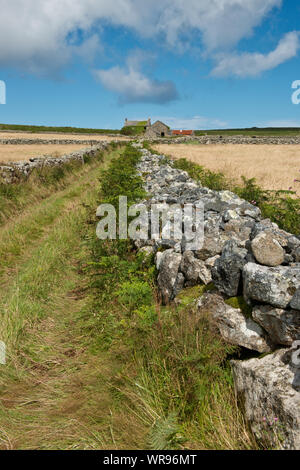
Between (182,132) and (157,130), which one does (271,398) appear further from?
(182,132)

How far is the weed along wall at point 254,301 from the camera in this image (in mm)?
2098

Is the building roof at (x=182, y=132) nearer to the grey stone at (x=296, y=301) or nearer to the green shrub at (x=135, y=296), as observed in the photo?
the green shrub at (x=135, y=296)

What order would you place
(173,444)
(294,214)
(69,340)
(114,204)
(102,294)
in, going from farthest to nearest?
(114,204) → (294,214) → (102,294) → (69,340) → (173,444)

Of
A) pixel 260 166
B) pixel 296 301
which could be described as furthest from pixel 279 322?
pixel 260 166

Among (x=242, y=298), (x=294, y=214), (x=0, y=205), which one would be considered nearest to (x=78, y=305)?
(x=242, y=298)

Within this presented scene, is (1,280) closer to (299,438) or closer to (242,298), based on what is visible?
(242,298)

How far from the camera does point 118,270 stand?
15.7 feet

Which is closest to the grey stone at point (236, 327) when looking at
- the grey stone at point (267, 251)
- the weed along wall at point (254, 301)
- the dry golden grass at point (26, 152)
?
the weed along wall at point (254, 301)

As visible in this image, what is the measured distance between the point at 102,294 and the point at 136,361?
1755 mm

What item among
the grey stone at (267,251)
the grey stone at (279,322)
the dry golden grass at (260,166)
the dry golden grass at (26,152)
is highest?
the dry golden grass at (26,152)

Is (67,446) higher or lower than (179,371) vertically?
lower

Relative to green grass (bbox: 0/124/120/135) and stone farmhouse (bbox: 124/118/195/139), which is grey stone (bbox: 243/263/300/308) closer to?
stone farmhouse (bbox: 124/118/195/139)

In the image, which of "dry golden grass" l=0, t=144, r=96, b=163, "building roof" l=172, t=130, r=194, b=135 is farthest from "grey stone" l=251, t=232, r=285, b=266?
"building roof" l=172, t=130, r=194, b=135

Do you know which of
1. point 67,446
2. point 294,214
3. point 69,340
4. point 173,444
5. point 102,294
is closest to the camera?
point 173,444
